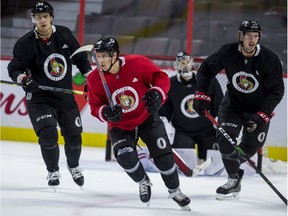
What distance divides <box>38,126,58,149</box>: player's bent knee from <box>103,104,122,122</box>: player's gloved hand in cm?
79

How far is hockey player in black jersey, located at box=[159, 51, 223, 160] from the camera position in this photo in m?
6.40

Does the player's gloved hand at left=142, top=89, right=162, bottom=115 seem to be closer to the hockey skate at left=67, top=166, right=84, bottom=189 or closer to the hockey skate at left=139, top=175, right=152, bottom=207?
the hockey skate at left=139, top=175, right=152, bottom=207

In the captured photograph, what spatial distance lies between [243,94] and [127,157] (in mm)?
954

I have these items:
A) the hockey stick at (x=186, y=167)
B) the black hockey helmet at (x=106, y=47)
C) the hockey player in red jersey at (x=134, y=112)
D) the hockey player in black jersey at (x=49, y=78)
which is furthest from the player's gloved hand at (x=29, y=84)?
the hockey stick at (x=186, y=167)

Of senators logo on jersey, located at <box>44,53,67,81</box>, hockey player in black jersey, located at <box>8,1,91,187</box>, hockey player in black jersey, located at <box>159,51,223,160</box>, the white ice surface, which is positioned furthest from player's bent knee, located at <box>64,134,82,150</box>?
hockey player in black jersey, located at <box>159,51,223,160</box>

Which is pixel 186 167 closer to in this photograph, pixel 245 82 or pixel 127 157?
pixel 245 82

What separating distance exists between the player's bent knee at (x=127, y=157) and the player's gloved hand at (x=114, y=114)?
0.62 feet

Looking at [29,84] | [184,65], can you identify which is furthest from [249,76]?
[184,65]

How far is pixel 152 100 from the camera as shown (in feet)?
14.0

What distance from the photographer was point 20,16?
8.16m

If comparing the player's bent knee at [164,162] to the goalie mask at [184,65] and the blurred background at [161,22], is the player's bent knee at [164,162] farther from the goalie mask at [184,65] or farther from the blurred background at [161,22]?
the blurred background at [161,22]

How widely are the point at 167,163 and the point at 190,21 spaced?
11.1ft

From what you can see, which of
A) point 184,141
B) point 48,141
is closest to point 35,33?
point 48,141

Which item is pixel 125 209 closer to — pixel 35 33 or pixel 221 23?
pixel 35 33
